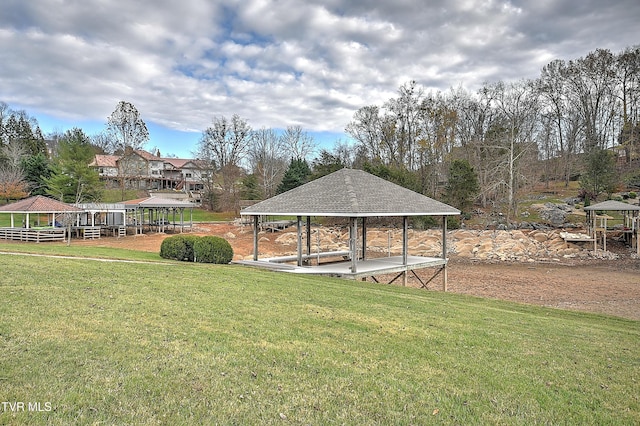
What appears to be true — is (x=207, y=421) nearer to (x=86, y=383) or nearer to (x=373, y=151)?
(x=86, y=383)

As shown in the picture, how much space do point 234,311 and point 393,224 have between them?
3170 cm

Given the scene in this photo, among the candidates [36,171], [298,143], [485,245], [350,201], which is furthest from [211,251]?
[298,143]

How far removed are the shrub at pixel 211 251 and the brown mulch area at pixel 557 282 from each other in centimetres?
789

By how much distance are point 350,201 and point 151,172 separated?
62058 mm

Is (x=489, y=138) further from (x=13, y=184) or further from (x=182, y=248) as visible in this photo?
(x=13, y=184)

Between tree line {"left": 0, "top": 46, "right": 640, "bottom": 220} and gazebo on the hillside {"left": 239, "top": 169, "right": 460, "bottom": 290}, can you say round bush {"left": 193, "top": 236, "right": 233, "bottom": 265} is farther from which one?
tree line {"left": 0, "top": 46, "right": 640, "bottom": 220}

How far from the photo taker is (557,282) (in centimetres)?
1766

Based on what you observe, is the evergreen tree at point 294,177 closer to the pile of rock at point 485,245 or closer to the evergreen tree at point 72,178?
the pile of rock at point 485,245

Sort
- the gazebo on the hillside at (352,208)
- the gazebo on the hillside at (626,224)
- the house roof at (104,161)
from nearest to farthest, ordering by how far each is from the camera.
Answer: the gazebo on the hillside at (352,208), the gazebo on the hillside at (626,224), the house roof at (104,161)

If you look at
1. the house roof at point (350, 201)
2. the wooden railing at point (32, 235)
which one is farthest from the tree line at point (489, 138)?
the house roof at point (350, 201)

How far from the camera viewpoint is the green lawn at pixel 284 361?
3.75 metres

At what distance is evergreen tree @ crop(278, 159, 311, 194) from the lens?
4631 centimetres

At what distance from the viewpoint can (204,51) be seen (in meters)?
21.1

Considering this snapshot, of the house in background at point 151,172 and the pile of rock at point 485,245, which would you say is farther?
the house in background at point 151,172
